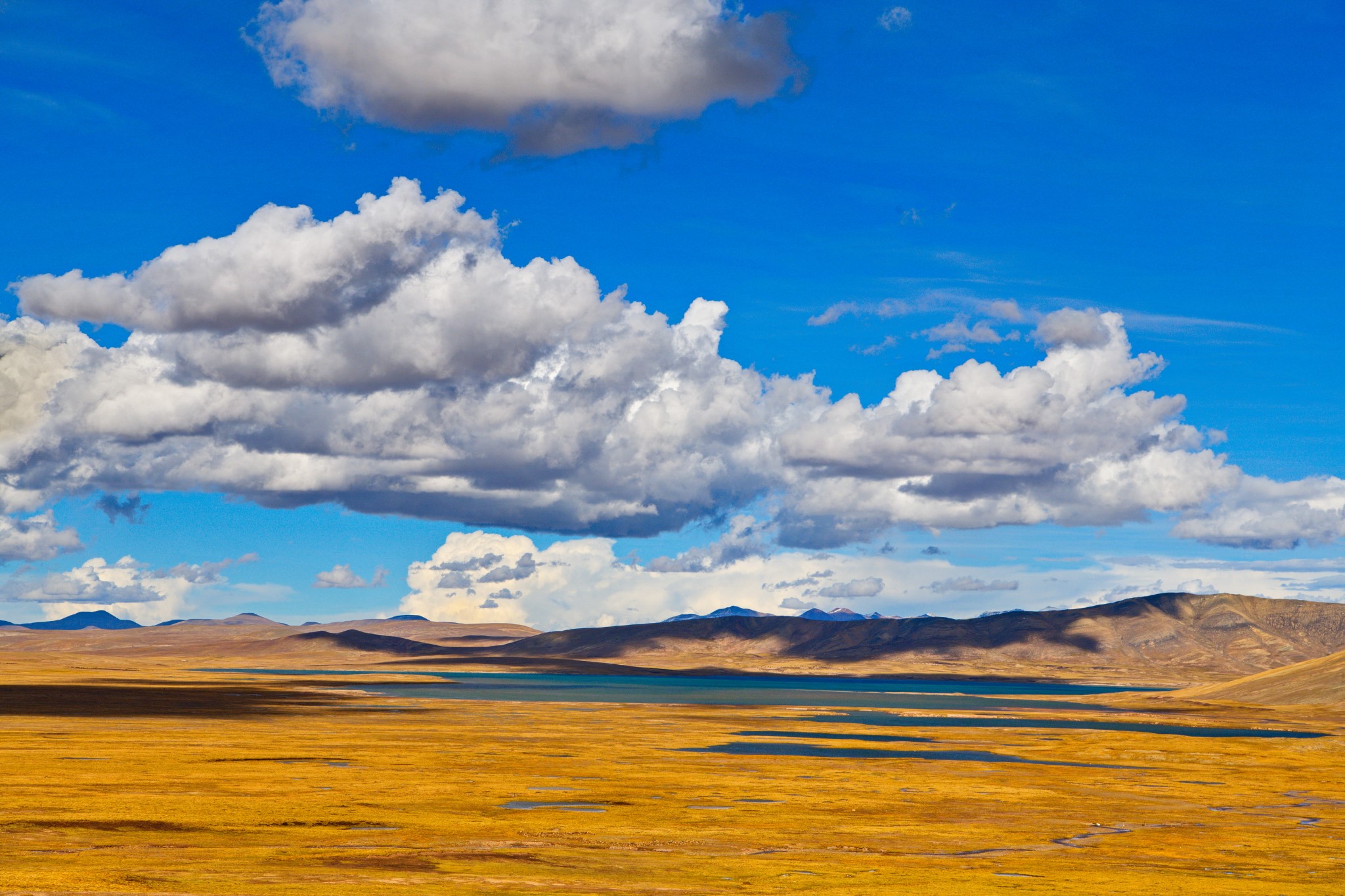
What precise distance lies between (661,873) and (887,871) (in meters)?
9.11

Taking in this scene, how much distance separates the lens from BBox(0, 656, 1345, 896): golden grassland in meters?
47.8

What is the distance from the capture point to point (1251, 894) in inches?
1863

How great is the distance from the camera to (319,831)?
2314 inches

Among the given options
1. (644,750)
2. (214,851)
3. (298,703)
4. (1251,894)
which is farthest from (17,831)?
(298,703)

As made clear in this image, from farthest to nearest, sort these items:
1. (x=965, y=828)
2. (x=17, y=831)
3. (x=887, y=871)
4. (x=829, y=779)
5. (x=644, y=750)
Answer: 1. (x=644, y=750)
2. (x=829, y=779)
3. (x=965, y=828)
4. (x=17, y=831)
5. (x=887, y=871)

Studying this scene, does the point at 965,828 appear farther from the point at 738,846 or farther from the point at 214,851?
the point at 214,851

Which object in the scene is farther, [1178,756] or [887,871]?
[1178,756]

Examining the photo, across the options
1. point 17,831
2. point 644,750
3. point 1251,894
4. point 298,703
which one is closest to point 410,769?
point 644,750

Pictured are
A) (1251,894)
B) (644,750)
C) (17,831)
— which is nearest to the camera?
(1251,894)

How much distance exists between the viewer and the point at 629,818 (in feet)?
219

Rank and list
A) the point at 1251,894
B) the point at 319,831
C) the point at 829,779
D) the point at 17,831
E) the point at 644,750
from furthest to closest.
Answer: the point at 644,750 < the point at 829,779 < the point at 319,831 < the point at 17,831 < the point at 1251,894

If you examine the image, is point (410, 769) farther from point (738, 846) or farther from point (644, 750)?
point (738, 846)

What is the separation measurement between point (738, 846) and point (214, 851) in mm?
22035

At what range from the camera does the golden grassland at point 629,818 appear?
47781 mm
